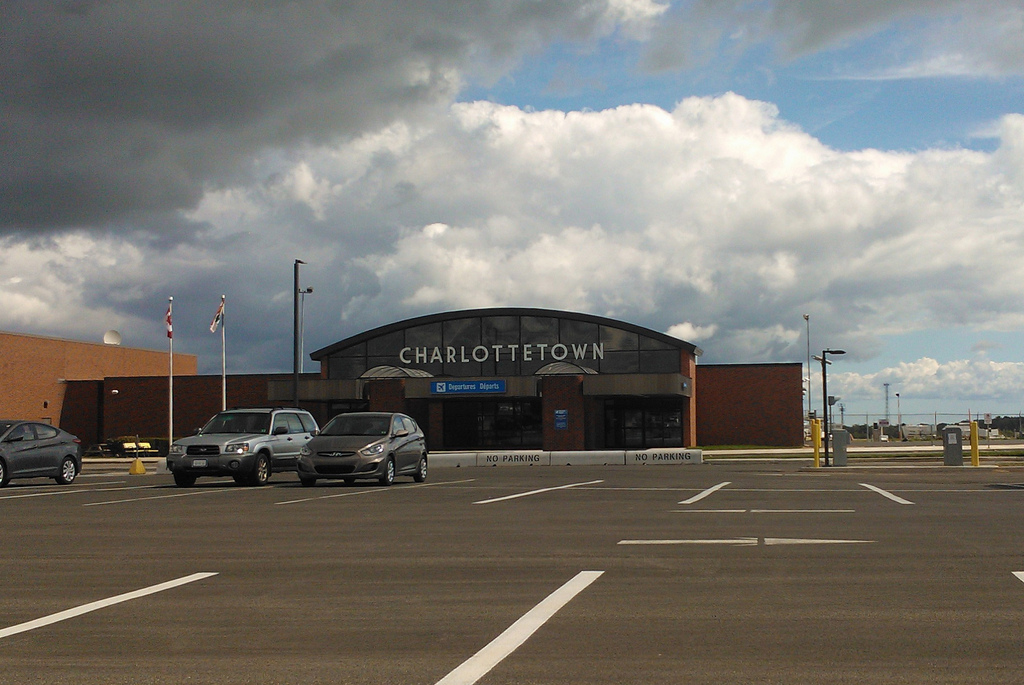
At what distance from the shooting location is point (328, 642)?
636 centimetres

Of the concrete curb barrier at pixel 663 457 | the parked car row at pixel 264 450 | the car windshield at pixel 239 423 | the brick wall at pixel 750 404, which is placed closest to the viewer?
the parked car row at pixel 264 450

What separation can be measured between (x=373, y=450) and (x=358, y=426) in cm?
125

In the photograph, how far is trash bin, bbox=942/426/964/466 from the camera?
105 feet

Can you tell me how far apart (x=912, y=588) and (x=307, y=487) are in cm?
1609

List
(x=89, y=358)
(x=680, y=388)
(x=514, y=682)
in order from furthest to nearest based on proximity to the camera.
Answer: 1. (x=89, y=358)
2. (x=680, y=388)
3. (x=514, y=682)

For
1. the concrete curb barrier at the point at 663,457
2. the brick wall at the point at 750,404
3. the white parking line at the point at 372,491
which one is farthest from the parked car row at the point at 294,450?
the brick wall at the point at 750,404

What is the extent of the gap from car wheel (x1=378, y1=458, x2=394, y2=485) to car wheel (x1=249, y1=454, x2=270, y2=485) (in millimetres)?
2643

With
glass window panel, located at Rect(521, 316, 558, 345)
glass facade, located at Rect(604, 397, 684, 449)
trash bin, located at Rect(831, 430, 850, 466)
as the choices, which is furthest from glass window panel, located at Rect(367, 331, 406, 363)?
trash bin, located at Rect(831, 430, 850, 466)

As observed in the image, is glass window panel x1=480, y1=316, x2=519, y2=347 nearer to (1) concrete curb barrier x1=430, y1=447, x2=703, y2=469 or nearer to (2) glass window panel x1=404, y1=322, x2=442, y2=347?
(2) glass window panel x1=404, y1=322, x2=442, y2=347

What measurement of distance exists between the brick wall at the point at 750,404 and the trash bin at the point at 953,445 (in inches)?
1081

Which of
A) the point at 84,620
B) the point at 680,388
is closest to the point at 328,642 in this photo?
the point at 84,620

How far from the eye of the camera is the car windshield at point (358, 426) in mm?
23016

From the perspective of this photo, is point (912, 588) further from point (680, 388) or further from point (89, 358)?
point (89, 358)

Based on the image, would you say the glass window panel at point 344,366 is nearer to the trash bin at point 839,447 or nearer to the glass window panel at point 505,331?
the glass window panel at point 505,331
